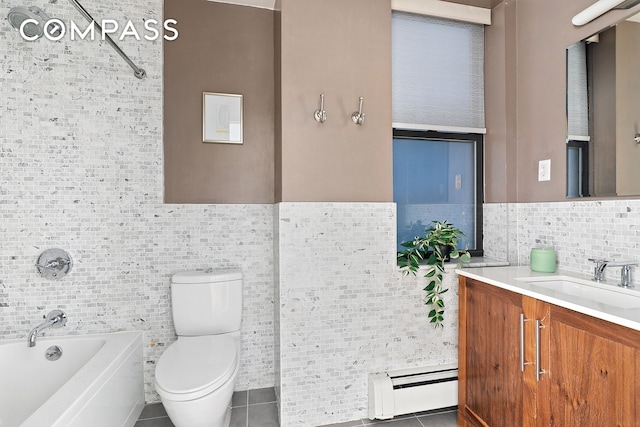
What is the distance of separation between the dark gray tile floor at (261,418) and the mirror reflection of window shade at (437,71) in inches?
71.5

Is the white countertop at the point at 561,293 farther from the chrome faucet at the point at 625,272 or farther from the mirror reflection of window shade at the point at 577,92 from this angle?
the mirror reflection of window shade at the point at 577,92

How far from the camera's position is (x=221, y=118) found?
6.90 ft

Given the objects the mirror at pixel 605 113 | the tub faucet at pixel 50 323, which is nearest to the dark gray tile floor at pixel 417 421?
the mirror at pixel 605 113

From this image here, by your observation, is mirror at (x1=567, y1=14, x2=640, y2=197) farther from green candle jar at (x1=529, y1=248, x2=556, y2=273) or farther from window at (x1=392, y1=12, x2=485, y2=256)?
window at (x1=392, y1=12, x2=485, y2=256)

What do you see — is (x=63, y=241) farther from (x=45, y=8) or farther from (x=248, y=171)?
(x=45, y=8)

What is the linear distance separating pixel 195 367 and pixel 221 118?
1441 mm

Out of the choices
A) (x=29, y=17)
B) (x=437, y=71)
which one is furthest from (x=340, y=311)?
(x=29, y=17)

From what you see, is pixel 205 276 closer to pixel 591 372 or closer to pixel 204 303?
pixel 204 303

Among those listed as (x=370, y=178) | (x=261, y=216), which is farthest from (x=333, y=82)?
(x=261, y=216)

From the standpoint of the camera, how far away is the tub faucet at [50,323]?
5.71 feet

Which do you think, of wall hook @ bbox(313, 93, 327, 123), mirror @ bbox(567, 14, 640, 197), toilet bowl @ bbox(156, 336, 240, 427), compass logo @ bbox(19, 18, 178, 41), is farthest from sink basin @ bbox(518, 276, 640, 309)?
compass logo @ bbox(19, 18, 178, 41)

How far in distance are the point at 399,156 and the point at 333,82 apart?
69 cm

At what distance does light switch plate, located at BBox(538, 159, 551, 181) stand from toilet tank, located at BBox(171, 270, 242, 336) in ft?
6.30

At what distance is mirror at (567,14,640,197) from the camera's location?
146 centimetres
